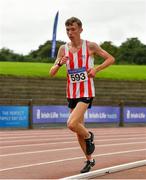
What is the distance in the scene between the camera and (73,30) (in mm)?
9039

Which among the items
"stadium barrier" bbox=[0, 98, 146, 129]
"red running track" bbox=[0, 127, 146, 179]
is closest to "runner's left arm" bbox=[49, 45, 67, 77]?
"red running track" bbox=[0, 127, 146, 179]

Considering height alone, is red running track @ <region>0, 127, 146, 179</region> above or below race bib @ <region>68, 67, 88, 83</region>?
below

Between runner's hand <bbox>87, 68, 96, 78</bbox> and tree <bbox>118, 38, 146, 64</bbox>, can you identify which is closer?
runner's hand <bbox>87, 68, 96, 78</bbox>

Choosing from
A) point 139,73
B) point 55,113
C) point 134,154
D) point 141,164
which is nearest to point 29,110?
point 55,113

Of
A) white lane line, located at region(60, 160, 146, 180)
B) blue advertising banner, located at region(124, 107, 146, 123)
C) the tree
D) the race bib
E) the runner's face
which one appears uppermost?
the tree

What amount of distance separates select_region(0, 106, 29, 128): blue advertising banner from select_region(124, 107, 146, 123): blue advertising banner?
7.14 metres

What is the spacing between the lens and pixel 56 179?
28.0ft

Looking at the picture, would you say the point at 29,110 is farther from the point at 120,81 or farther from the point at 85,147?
the point at 85,147

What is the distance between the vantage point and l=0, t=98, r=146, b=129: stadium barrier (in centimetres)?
2789

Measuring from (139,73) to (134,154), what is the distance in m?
43.8

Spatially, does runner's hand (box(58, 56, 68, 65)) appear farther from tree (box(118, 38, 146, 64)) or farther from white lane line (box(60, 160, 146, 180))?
tree (box(118, 38, 146, 64))

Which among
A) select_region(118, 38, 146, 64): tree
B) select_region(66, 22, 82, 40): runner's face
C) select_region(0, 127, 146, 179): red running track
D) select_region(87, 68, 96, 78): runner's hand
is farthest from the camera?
select_region(118, 38, 146, 64): tree

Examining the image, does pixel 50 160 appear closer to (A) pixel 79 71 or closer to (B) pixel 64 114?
(A) pixel 79 71

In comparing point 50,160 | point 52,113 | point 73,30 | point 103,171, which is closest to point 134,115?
point 52,113
